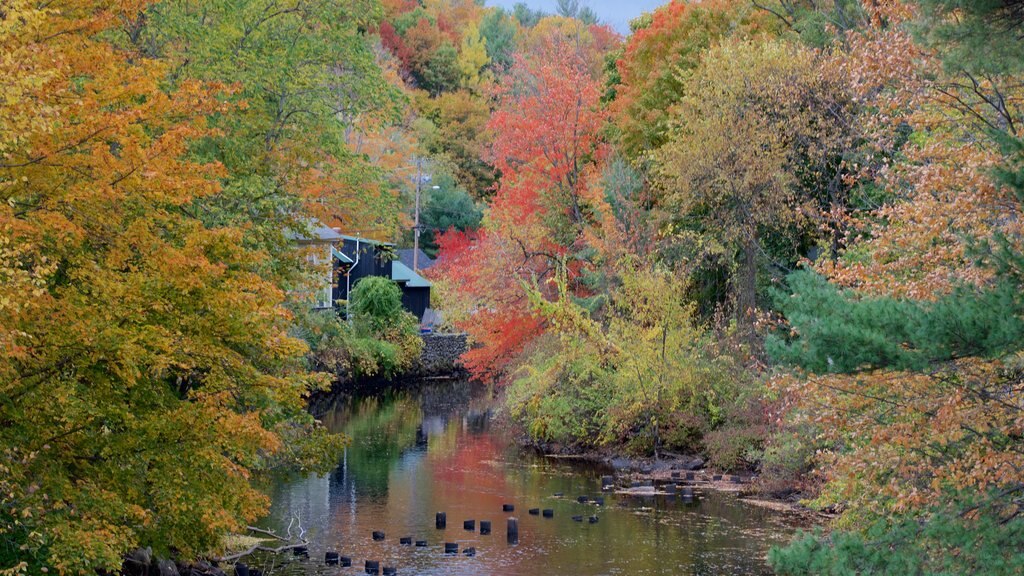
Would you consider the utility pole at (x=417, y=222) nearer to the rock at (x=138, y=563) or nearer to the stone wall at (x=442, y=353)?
the stone wall at (x=442, y=353)

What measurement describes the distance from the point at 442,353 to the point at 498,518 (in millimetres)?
32333

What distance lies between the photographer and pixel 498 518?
2281 cm

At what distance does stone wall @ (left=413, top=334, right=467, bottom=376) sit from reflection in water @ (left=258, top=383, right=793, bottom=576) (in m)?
20.9

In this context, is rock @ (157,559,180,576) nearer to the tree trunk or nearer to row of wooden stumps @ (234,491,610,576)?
row of wooden stumps @ (234,491,610,576)

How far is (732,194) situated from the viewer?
95.8ft

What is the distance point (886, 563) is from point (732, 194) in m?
21.0

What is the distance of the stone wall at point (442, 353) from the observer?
176ft

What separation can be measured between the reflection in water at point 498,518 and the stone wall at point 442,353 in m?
20.9

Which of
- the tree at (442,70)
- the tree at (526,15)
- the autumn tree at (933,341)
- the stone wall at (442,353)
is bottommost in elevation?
the autumn tree at (933,341)

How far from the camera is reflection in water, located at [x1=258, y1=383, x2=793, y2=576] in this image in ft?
63.5

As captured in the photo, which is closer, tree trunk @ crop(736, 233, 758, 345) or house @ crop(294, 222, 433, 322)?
tree trunk @ crop(736, 233, 758, 345)

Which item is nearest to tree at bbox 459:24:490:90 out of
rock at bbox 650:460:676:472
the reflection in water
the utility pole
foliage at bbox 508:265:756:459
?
the utility pole

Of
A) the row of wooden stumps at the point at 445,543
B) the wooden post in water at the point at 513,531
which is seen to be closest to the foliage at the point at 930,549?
the row of wooden stumps at the point at 445,543

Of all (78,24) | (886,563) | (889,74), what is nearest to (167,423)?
(78,24)
